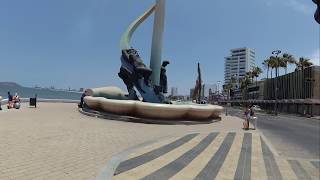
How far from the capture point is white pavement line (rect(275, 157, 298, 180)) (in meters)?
10.1

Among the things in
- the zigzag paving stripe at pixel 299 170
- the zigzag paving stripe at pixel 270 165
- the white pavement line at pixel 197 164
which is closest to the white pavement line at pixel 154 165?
the white pavement line at pixel 197 164

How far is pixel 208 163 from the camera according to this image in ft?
35.1

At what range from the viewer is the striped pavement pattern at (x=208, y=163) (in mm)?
9117

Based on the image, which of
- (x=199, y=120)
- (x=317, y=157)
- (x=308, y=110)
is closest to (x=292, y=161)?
(x=317, y=157)

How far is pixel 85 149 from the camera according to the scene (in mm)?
11133

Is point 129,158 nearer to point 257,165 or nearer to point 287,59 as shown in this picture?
point 257,165

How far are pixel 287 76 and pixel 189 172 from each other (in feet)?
313

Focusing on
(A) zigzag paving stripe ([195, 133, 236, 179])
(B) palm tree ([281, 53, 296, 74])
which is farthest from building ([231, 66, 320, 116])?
(A) zigzag paving stripe ([195, 133, 236, 179])

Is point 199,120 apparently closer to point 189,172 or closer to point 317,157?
point 317,157

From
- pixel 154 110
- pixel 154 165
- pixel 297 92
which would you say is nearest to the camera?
pixel 154 165

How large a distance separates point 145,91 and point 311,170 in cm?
2035

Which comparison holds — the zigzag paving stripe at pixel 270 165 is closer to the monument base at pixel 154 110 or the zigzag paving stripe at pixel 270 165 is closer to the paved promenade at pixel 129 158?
the paved promenade at pixel 129 158

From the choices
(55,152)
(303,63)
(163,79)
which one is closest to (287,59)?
(303,63)

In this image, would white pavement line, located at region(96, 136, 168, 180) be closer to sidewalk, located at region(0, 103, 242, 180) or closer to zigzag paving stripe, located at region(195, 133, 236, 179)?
sidewalk, located at region(0, 103, 242, 180)
